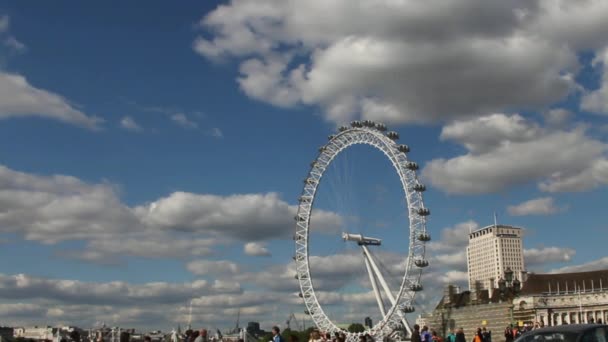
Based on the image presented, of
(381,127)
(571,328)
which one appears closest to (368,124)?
(381,127)

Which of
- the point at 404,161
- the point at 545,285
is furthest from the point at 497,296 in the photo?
the point at 404,161

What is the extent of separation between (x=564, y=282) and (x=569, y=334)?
14122 centimetres

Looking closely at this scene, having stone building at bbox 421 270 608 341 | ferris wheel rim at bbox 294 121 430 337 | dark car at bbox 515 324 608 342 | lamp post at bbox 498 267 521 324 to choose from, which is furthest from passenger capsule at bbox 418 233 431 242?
lamp post at bbox 498 267 521 324

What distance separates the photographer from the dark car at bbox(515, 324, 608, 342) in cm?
1404

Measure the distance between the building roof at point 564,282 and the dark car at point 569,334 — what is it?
137m

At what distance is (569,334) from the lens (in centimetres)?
1409

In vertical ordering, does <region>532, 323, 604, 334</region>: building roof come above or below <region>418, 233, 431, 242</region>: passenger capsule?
below

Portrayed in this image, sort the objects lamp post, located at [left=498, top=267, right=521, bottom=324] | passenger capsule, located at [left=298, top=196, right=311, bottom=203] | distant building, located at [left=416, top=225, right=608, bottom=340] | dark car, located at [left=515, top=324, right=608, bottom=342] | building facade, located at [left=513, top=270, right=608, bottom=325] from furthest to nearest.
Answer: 1. lamp post, located at [left=498, top=267, right=521, bottom=324]
2. building facade, located at [left=513, top=270, right=608, bottom=325]
3. distant building, located at [left=416, top=225, right=608, bottom=340]
4. passenger capsule, located at [left=298, top=196, right=311, bottom=203]
5. dark car, located at [left=515, top=324, right=608, bottom=342]

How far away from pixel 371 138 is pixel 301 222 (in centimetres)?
1457

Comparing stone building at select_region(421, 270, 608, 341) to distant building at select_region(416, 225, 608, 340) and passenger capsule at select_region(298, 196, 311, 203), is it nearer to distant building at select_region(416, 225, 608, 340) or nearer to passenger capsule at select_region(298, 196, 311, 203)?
distant building at select_region(416, 225, 608, 340)

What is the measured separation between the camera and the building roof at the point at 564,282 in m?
143

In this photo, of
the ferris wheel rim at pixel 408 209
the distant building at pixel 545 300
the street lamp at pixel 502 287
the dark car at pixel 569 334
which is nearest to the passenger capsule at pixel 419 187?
the ferris wheel rim at pixel 408 209

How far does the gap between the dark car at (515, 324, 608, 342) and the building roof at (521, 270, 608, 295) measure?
449ft

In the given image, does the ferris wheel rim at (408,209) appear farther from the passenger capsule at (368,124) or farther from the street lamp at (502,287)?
the street lamp at (502,287)
